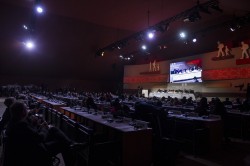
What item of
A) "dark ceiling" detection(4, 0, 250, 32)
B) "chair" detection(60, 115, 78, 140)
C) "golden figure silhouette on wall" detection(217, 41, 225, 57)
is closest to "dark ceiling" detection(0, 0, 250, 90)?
"dark ceiling" detection(4, 0, 250, 32)

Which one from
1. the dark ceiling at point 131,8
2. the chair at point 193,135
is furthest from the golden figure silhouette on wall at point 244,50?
the chair at point 193,135

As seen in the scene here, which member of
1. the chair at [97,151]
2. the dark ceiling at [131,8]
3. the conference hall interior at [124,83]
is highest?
the dark ceiling at [131,8]

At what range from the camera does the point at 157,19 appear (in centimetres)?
1358

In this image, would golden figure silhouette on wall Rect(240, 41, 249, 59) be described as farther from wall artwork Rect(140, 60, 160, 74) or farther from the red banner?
wall artwork Rect(140, 60, 160, 74)

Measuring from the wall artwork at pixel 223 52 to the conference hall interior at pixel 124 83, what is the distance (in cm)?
6

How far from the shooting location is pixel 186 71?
50.3 feet

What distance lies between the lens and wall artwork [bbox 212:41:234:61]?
1291cm

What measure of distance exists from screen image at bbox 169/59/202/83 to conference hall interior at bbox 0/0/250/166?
2.9 inches

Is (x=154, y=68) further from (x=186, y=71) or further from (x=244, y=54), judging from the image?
(x=244, y=54)

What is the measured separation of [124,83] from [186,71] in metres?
6.96

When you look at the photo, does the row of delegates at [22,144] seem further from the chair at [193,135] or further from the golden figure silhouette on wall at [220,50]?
the golden figure silhouette on wall at [220,50]

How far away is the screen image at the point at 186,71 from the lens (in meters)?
14.6

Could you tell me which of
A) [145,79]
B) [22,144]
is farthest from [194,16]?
[145,79]

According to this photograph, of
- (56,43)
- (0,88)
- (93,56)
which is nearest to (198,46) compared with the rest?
(93,56)
